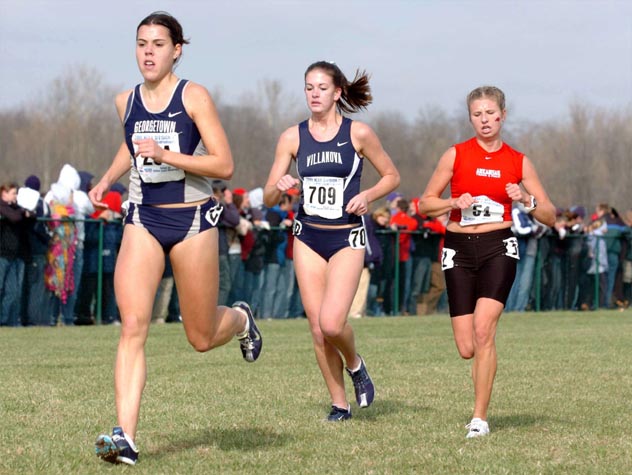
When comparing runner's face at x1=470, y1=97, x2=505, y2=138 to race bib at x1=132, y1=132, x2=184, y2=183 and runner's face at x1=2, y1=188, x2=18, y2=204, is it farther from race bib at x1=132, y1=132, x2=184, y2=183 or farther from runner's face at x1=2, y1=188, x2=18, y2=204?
runner's face at x1=2, y1=188, x2=18, y2=204

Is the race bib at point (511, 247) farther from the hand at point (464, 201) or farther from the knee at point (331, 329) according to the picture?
the knee at point (331, 329)

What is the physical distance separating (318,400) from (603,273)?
1922 centimetres

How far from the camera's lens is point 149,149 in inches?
Answer: 258

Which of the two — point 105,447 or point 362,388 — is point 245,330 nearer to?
point 362,388

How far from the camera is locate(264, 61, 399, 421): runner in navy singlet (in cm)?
863

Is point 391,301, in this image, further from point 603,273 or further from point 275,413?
point 275,413

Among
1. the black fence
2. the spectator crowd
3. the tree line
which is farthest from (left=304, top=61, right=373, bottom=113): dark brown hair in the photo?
the tree line

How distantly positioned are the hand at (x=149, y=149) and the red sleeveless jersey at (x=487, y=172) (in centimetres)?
258

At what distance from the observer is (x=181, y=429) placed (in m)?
8.30

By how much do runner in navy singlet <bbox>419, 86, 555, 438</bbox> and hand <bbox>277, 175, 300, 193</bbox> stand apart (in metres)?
0.97

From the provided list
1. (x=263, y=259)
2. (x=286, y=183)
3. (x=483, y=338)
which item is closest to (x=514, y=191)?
(x=483, y=338)

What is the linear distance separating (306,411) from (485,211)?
7.03 feet

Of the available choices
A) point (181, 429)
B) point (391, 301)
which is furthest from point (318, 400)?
point (391, 301)

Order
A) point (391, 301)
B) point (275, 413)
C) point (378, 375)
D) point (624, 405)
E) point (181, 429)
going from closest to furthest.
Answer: point (181, 429), point (275, 413), point (624, 405), point (378, 375), point (391, 301)
